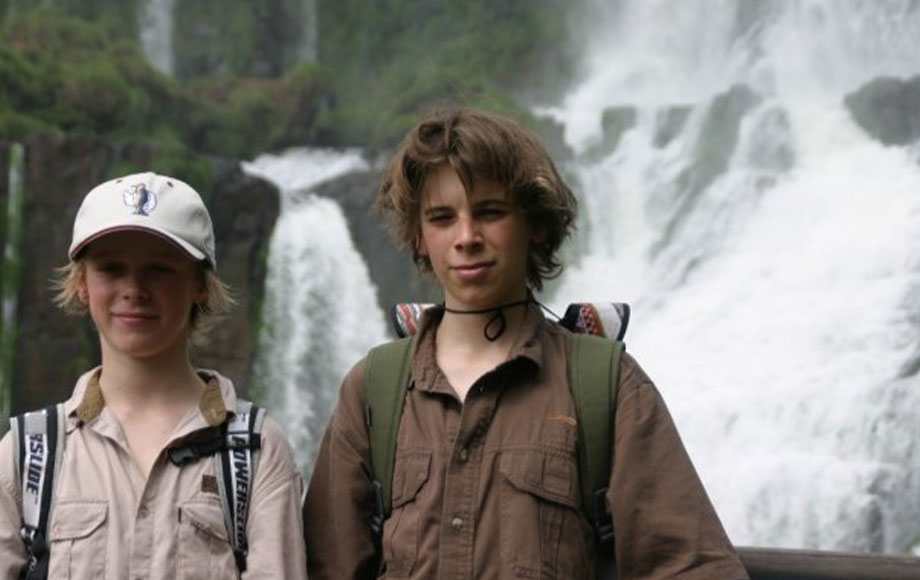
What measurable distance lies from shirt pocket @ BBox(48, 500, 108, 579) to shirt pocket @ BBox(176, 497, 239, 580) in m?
0.13

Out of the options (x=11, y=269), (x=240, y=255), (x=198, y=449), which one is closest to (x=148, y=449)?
(x=198, y=449)

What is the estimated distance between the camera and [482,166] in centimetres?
235

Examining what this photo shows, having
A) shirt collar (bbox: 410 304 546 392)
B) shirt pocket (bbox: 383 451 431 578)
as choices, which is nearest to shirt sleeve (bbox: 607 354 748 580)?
shirt collar (bbox: 410 304 546 392)

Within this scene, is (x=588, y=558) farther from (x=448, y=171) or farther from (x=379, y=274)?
(x=379, y=274)

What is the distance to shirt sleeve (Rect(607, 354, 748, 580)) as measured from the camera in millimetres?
2203

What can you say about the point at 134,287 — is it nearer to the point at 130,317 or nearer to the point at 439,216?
the point at 130,317

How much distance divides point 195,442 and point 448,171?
64 centimetres

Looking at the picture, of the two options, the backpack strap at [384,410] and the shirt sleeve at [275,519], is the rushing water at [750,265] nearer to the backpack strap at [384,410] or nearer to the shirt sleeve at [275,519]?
the backpack strap at [384,410]

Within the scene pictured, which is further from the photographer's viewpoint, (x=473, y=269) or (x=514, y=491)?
(x=473, y=269)

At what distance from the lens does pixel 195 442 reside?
233cm

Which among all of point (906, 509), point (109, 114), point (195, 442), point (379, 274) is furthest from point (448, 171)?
point (109, 114)

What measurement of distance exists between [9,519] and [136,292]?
0.43 metres

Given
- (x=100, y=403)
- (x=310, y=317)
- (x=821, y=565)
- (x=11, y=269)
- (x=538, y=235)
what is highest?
(x=11, y=269)

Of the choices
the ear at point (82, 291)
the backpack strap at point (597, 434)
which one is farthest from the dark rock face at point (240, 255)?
the backpack strap at point (597, 434)
